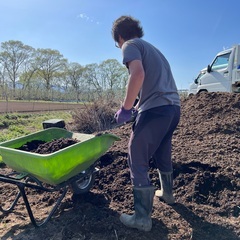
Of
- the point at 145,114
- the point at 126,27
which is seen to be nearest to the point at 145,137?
the point at 145,114

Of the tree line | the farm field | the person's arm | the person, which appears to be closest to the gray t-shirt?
the person

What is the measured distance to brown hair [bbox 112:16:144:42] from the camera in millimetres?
2363

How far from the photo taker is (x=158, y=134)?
230 centimetres

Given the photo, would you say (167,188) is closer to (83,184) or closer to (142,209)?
(142,209)

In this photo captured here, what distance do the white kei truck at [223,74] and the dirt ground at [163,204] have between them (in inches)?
218

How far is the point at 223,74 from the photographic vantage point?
9.60m

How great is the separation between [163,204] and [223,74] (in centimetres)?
805

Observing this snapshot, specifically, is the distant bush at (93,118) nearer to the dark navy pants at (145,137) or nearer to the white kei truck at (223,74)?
the white kei truck at (223,74)

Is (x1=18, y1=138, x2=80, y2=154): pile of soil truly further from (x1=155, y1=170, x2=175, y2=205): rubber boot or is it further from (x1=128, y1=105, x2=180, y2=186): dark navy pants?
(x1=155, y1=170, x2=175, y2=205): rubber boot

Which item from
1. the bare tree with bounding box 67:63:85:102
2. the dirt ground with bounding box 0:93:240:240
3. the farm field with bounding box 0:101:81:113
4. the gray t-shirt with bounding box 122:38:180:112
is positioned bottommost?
the dirt ground with bounding box 0:93:240:240

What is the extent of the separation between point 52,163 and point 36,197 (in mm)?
1201

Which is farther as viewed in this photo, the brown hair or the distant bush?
the distant bush

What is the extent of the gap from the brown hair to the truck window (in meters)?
8.31

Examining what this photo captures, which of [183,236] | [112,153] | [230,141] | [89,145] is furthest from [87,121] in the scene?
[183,236]
